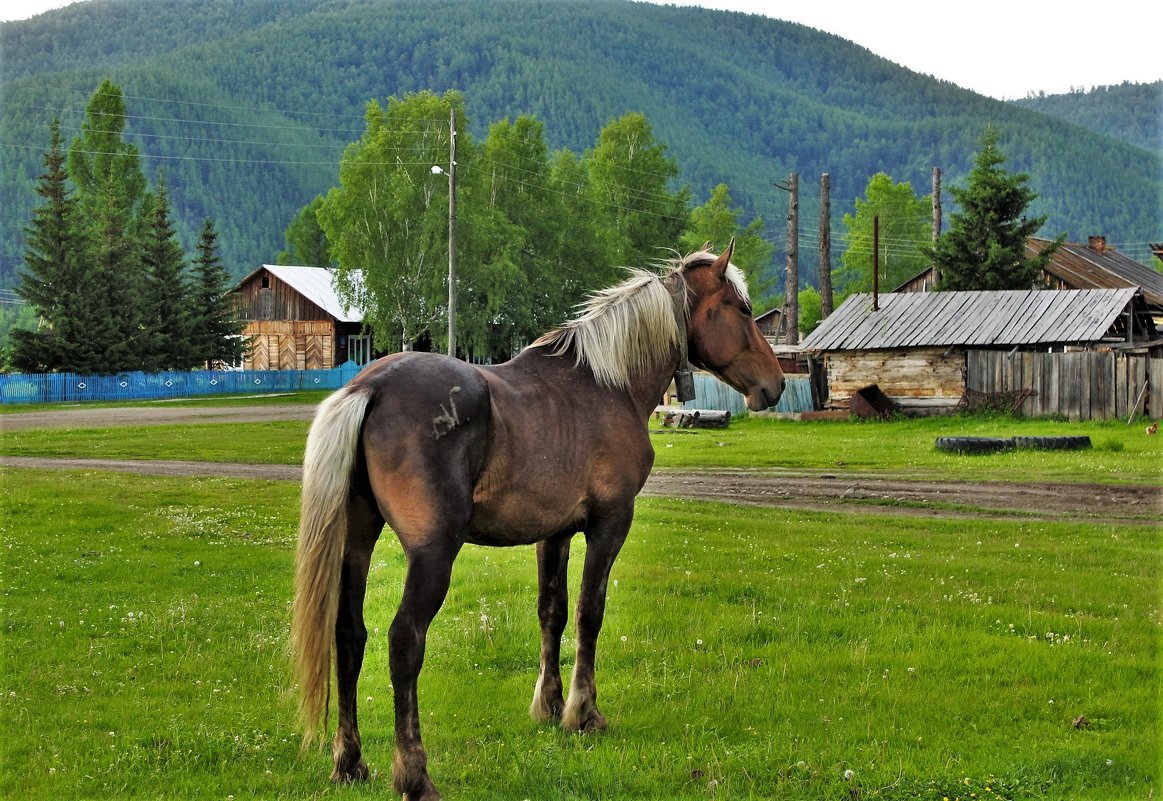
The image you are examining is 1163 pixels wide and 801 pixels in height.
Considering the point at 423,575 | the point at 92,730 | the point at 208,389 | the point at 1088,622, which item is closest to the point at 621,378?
the point at 423,575

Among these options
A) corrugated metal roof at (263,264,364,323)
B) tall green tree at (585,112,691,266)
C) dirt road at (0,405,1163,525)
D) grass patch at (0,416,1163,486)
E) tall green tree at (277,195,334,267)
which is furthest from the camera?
tall green tree at (277,195,334,267)

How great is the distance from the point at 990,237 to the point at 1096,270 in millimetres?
17731

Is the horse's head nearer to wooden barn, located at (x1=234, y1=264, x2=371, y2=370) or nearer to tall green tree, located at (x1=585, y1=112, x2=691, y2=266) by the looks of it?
wooden barn, located at (x1=234, y1=264, x2=371, y2=370)

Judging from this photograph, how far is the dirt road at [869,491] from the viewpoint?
639 inches

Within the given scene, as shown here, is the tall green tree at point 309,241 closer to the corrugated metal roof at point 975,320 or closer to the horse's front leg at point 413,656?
the corrugated metal roof at point 975,320

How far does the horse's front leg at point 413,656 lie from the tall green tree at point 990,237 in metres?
40.0

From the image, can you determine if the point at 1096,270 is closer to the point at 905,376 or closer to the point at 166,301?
the point at 905,376

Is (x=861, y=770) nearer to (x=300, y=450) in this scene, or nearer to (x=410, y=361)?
(x=410, y=361)

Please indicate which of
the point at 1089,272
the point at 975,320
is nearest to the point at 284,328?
the point at 1089,272

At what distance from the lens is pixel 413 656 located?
5.44 metres

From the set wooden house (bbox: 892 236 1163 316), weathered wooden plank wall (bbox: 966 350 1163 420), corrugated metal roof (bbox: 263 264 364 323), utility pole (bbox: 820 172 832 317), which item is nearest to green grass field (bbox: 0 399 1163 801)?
weathered wooden plank wall (bbox: 966 350 1163 420)

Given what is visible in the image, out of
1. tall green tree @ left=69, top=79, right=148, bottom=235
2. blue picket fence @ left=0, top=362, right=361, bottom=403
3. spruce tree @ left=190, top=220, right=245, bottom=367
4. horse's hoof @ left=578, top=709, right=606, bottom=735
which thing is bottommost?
horse's hoof @ left=578, top=709, right=606, bottom=735

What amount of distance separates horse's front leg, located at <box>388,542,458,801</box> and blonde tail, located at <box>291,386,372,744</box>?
0.39m

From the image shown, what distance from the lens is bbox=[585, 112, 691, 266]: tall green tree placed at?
241ft
